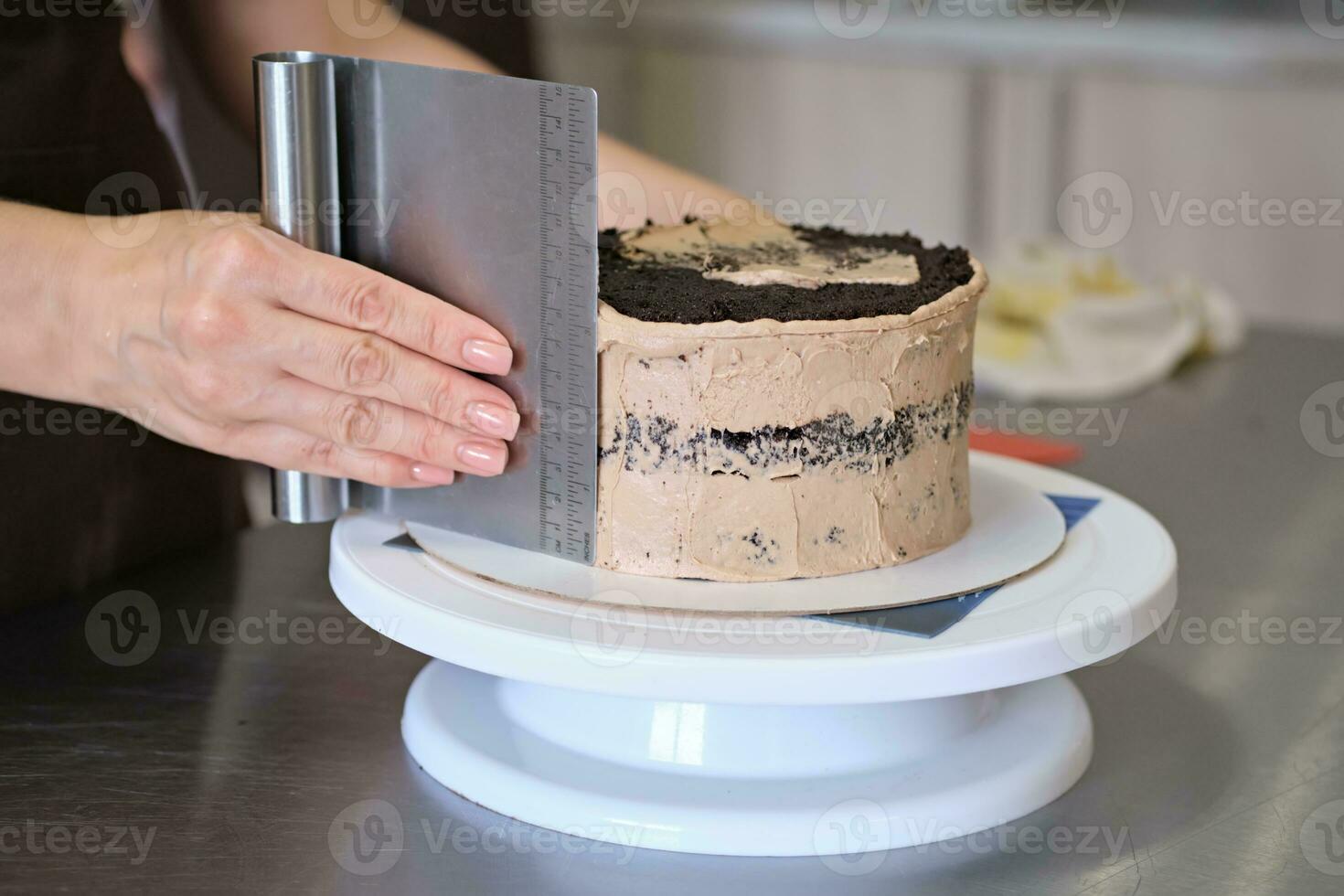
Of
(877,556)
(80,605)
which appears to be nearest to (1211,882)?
(877,556)

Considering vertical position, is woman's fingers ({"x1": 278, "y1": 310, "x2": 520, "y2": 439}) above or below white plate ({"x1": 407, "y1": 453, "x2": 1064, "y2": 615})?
above

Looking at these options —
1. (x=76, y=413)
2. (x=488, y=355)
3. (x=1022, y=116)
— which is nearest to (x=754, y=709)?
(x=488, y=355)

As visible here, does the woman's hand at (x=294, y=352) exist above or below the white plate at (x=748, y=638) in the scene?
above

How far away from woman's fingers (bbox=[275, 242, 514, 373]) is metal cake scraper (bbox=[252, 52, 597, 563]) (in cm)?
2

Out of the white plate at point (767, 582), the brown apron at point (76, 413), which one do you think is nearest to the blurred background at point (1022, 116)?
the brown apron at point (76, 413)

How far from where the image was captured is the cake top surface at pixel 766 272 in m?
0.94

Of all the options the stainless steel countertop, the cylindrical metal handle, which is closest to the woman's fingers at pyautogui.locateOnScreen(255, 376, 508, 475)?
the cylindrical metal handle

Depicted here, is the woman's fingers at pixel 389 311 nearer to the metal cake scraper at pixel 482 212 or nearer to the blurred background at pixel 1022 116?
the metal cake scraper at pixel 482 212

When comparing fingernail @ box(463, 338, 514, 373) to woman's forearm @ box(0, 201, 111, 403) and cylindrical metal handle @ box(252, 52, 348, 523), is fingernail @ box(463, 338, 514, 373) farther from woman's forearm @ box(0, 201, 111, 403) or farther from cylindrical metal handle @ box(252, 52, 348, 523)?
woman's forearm @ box(0, 201, 111, 403)

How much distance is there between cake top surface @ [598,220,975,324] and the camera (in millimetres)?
938

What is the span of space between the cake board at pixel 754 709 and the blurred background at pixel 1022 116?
7.64 feet

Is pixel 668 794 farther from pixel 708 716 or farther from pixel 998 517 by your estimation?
pixel 998 517

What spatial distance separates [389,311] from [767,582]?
0.31m

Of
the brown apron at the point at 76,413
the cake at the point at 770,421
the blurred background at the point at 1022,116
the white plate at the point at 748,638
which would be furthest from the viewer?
the blurred background at the point at 1022,116
